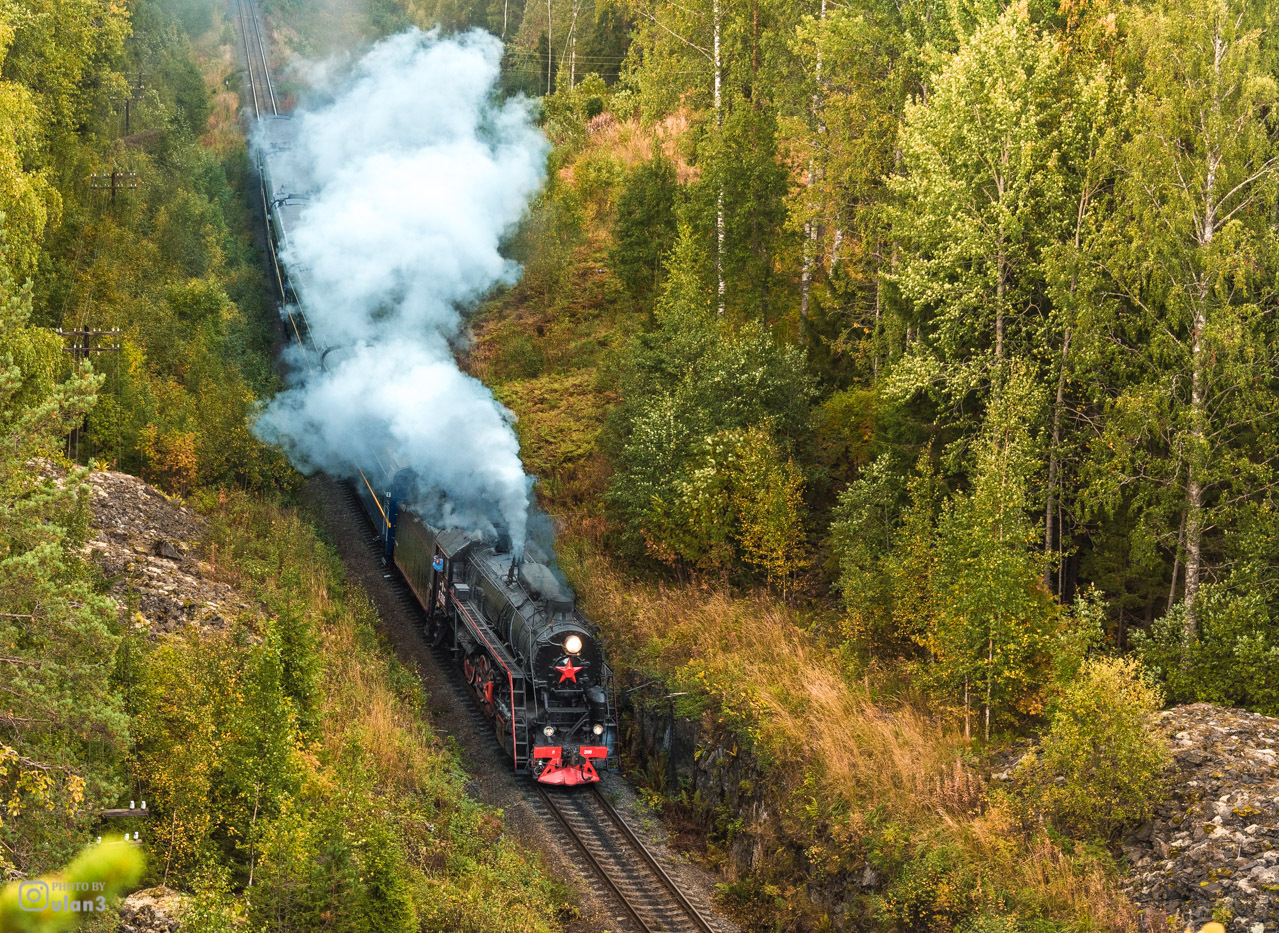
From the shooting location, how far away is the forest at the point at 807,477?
46.4 feet

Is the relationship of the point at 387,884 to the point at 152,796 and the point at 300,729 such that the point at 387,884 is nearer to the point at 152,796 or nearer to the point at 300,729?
the point at 152,796

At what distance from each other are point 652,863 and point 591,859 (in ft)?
3.56

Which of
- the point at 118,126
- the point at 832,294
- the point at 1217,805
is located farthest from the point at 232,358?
the point at 1217,805

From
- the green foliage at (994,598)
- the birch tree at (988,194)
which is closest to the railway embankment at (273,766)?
the green foliage at (994,598)

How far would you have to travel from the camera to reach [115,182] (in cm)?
3450

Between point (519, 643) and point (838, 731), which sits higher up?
point (519, 643)

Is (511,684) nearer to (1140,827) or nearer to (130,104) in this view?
(1140,827)

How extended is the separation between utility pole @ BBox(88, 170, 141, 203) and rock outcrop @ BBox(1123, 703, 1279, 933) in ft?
107

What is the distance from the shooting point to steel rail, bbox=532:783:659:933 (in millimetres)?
17750

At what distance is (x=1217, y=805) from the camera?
15.1 m

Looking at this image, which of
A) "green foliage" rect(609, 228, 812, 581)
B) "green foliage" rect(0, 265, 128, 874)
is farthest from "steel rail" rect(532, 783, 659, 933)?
"green foliage" rect(0, 265, 128, 874)

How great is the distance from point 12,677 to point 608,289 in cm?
2781

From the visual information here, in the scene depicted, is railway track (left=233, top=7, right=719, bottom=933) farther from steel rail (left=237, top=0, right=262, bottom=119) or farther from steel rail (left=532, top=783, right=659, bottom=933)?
steel rail (left=237, top=0, right=262, bottom=119)

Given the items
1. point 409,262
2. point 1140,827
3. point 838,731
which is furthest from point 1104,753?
point 409,262
